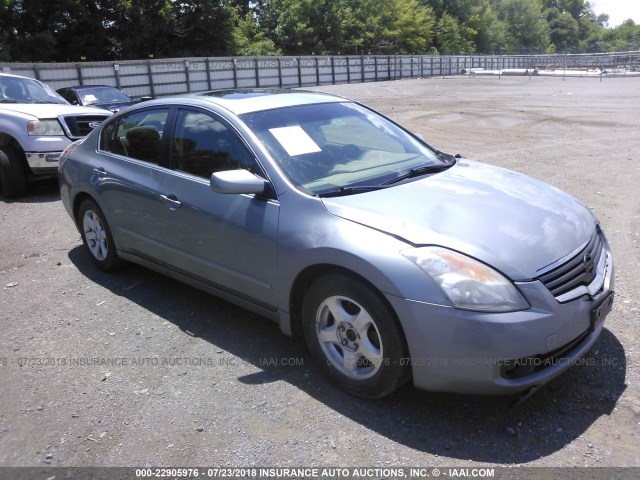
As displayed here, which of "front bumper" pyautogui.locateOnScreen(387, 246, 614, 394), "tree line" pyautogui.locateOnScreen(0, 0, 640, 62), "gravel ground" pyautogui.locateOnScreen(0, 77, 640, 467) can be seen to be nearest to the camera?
"front bumper" pyautogui.locateOnScreen(387, 246, 614, 394)

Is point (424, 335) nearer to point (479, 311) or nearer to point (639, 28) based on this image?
point (479, 311)

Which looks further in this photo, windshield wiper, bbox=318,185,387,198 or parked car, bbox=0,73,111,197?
parked car, bbox=0,73,111,197

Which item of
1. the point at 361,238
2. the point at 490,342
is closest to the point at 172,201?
the point at 361,238

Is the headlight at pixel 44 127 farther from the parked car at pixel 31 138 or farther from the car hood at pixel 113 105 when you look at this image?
the car hood at pixel 113 105

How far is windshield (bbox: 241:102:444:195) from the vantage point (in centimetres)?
363

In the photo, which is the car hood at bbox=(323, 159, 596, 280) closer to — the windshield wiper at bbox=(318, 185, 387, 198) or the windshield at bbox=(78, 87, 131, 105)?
the windshield wiper at bbox=(318, 185, 387, 198)

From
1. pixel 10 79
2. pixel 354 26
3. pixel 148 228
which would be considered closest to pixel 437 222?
pixel 148 228

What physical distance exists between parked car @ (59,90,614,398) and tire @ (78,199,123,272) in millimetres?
165

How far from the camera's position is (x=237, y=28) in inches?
1924

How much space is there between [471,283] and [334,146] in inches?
63.5

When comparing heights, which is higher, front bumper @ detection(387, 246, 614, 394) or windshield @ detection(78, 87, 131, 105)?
windshield @ detection(78, 87, 131, 105)

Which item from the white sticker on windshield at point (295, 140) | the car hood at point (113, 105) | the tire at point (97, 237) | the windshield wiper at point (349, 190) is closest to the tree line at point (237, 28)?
the car hood at point (113, 105)

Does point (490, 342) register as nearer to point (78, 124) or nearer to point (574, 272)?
point (574, 272)

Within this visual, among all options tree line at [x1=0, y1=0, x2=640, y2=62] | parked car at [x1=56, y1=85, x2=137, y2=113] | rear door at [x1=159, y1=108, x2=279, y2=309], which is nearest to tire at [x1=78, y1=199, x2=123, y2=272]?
rear door at [x1=159, y1=108, x2=279, y2=309]
